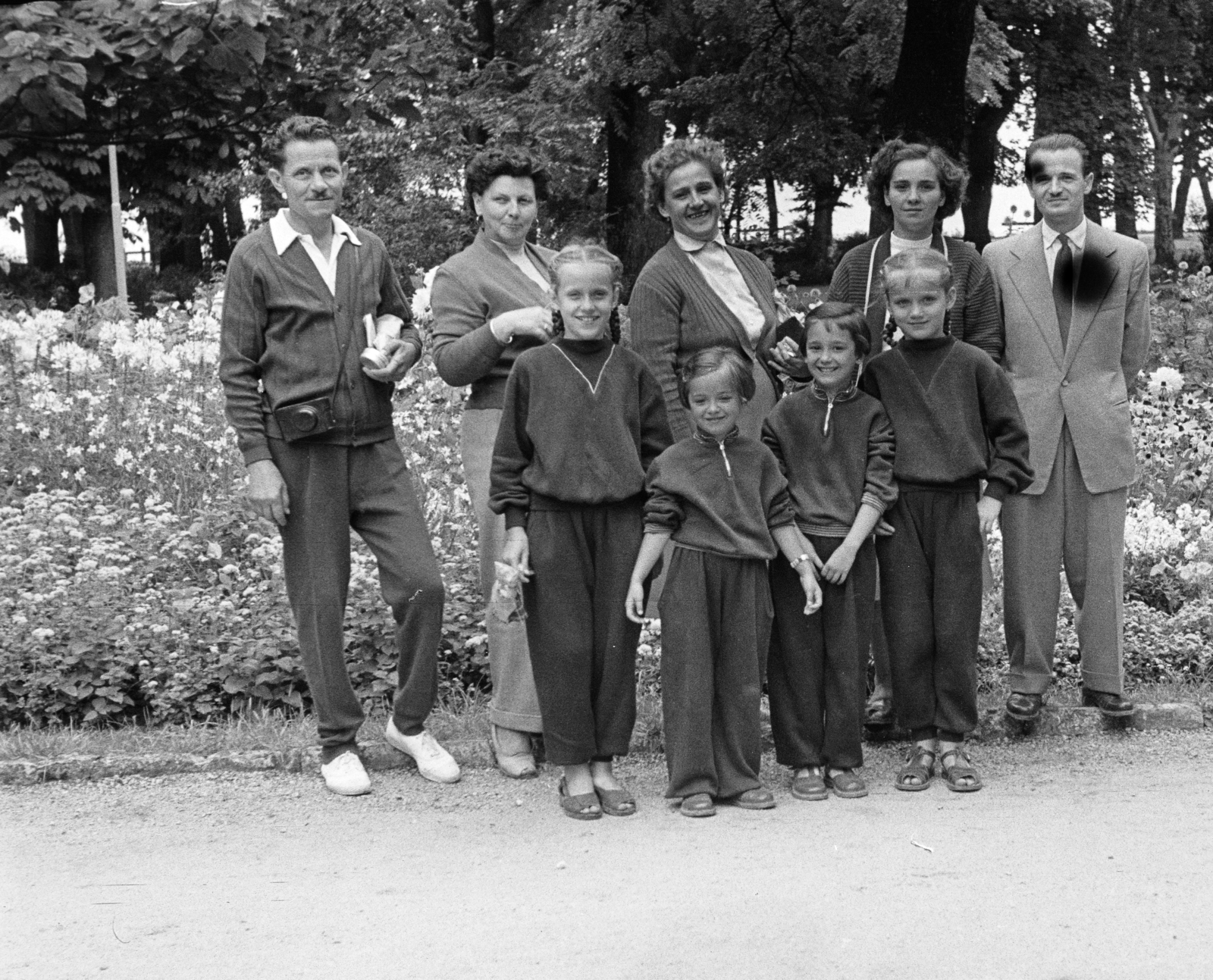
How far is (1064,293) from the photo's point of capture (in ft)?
17.6

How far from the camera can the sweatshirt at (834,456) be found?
4.84m

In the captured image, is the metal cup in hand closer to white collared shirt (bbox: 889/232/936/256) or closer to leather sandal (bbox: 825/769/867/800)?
white collared shirt (bbox: 889/232/936/256)

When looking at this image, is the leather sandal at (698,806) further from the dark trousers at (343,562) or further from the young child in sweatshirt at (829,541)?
the dark trousers at (343,562)

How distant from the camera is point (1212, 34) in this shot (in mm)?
28531

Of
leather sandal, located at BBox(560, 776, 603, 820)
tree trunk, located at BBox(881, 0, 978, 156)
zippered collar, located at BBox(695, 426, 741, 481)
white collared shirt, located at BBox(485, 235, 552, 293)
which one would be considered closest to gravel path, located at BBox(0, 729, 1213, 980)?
leather sandal, located at BBox(560, 776, 603, 820)

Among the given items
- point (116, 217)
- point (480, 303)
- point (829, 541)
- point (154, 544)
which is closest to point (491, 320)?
point (480, 303)

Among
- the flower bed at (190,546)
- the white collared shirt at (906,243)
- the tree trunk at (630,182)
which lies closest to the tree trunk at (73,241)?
the tree trunk at (630,182)

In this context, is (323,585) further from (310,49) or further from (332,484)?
(310,49)

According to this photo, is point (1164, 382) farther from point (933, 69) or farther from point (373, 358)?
point (373, 358)

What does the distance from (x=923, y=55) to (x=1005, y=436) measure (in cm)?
628

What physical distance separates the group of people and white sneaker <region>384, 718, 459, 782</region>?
0.01 m

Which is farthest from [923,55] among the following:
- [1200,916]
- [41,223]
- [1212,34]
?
[1212,34]

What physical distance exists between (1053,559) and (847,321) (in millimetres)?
1282

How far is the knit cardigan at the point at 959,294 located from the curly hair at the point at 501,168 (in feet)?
3.47
